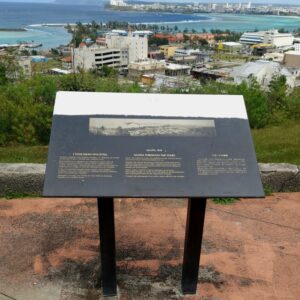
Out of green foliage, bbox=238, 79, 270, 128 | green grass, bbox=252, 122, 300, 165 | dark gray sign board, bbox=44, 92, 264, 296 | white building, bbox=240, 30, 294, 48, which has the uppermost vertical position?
dark gray sign board, bbox=44, 92, 264, 296

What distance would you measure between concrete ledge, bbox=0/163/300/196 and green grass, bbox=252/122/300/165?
56 centimetres

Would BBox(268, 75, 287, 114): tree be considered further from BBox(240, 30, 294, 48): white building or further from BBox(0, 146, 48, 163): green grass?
BBox(240, 30, 294, 48): white building

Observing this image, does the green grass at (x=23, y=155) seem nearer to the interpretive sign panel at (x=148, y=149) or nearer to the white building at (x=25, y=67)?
the interpretive sign panel at (x=148, y=149)

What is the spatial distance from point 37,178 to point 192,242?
2062 mm

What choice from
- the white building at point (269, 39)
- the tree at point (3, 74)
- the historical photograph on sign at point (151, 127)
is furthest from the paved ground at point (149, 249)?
the white building at point (269, 39)

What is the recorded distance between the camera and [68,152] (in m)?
2.67

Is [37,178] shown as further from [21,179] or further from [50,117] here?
[50,117]

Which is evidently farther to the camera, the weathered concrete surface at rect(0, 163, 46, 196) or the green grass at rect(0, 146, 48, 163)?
the green grass at rect(0, 146, 48, 163)

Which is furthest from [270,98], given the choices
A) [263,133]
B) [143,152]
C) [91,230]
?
[143,152]

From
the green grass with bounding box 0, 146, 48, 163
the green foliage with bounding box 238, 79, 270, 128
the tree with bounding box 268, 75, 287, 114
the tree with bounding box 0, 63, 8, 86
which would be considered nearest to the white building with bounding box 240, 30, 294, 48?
the tree with bounding box 268, 75, 287, 114

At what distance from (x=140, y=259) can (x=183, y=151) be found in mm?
1213

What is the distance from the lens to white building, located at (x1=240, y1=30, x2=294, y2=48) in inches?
2985

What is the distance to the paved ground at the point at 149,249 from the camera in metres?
3.18

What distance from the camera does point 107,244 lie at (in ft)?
9.53
